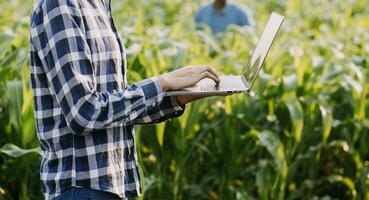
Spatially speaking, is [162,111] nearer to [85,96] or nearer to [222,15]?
[85,96]

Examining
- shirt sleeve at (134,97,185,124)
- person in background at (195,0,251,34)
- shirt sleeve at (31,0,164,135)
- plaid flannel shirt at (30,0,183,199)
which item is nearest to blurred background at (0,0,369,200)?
shirt sleeve at (134,97,185,124)

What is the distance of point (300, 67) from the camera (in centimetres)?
422

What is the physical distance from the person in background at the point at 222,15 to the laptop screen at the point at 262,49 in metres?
4.43

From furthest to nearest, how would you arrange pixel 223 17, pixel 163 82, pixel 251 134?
pixel 223 17
pixel 251 134
pixel 163 82

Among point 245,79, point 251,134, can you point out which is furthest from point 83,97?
point 251,134

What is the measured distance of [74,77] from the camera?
1.86 m

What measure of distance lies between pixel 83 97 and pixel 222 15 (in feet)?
16.8

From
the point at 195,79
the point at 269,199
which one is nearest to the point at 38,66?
the point at 195,79

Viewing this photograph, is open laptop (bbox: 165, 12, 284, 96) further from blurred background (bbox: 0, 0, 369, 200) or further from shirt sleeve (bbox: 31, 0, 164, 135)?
blurred background (bbox: 0, 0, 369, 200)

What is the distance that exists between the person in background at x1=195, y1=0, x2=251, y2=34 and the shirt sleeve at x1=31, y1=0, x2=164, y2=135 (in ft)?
16.2

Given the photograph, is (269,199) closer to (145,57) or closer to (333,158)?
(333,158)

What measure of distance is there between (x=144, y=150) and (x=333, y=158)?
1073mm

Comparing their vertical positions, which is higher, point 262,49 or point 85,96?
point 262,49

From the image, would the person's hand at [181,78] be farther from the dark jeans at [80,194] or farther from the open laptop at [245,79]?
the dark jeans at [80,194]
